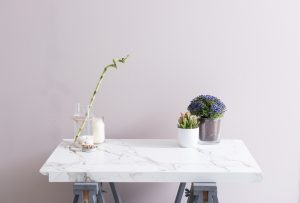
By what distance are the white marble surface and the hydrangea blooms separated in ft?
0.44

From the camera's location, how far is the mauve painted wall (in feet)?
6.10

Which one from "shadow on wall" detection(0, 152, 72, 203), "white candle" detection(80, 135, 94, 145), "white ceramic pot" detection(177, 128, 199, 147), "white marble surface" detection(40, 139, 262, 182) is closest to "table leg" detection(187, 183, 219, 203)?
"white marble surface" detection(40, 139, 262, 182)

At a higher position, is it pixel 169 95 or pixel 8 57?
pixel 8 57

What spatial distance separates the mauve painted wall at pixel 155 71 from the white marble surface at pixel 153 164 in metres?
0.23

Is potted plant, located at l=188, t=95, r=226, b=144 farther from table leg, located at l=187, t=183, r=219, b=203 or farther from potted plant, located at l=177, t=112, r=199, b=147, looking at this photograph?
table leg, located at l=187, t=183, r=219, b=203

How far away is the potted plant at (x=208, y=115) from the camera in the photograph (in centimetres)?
167

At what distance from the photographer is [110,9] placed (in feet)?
6.08

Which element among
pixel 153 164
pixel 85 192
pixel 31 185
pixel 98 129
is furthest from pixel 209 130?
pixel 31 185

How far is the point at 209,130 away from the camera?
1702 millimetres

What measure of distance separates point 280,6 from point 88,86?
94cm

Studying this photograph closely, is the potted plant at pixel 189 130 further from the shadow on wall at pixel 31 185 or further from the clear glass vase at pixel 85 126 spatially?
the shadow on wall at pixel 31 185

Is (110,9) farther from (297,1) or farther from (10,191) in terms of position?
(10,191)

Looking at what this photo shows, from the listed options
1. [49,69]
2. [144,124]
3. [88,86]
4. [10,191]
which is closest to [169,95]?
[144,124]

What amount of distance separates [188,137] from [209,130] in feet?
0.35
